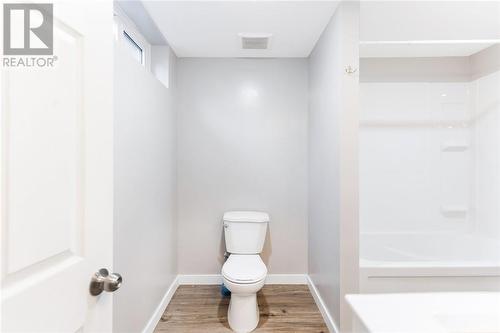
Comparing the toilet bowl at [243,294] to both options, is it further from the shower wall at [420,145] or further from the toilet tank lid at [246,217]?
the shower wall at [420,145]

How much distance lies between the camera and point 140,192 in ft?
5.63

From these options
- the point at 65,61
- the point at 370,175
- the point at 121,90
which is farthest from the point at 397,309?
the point at 370,175

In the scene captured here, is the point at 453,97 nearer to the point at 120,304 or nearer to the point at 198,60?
the point at 198,60

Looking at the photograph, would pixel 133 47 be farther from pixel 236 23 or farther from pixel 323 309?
pixel 323 309

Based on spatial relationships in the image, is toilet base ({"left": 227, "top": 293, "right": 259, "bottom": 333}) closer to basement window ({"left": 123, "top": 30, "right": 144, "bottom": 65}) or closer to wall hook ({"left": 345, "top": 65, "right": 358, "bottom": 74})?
wall hook ({"left": 345, "top": 65, "right": 358, "bottom": 74})

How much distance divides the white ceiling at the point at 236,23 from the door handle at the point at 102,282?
1670 millimetres

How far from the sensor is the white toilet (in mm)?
1902

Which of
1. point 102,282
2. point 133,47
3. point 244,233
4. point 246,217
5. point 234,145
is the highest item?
point 133,47

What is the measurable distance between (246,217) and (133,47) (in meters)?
1.63

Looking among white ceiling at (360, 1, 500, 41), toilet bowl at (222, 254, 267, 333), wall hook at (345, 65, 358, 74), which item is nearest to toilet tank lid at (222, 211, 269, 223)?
toilet bowl at (222, 254, 267, 333)

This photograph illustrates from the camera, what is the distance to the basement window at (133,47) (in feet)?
6.34

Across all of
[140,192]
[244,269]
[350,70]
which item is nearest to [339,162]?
[350,70]

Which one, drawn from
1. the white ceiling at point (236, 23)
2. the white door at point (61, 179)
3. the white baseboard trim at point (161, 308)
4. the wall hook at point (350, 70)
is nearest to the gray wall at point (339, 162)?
the wall hook at point (350, 70)

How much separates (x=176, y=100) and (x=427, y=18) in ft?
6.99
